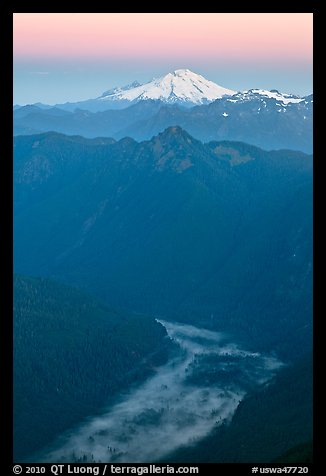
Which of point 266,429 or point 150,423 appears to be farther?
point 150,423

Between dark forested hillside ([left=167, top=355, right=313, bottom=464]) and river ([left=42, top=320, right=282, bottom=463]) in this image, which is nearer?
dark forested hillside ([left=167, top=355, right=313, bottom=464])

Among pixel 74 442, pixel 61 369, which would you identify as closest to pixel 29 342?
pixel 61 369

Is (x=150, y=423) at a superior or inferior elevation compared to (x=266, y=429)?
superior

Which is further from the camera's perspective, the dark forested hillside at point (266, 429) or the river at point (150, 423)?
the river at point (150, 423)

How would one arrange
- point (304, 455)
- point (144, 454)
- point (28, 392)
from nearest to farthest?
point (304, 455) → point (144, 454) → point (28, 392)
